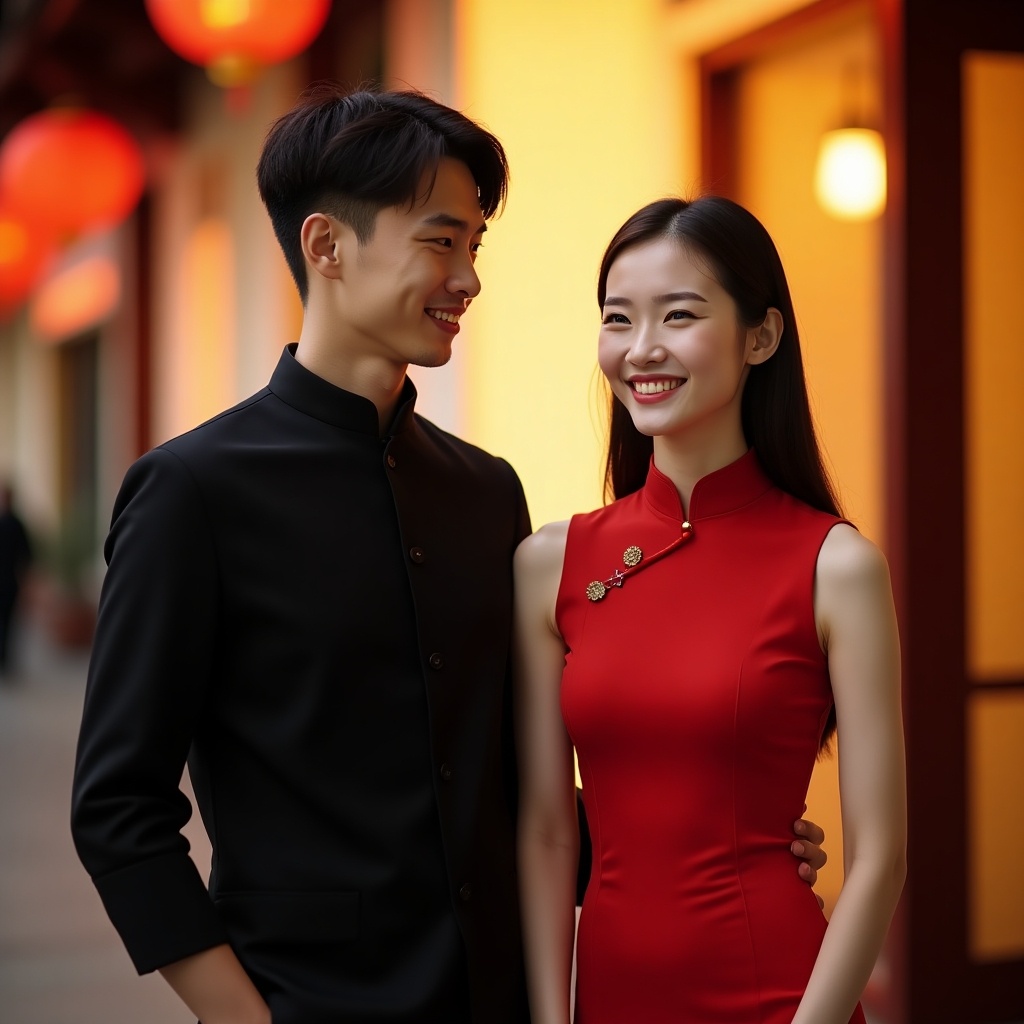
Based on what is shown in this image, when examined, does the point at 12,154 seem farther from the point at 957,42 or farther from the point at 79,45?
the point at 957,42

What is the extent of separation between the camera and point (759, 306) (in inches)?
74.5

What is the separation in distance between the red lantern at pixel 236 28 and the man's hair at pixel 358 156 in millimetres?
2212

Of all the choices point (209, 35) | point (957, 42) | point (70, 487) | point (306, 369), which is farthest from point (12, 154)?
point (70, 487)

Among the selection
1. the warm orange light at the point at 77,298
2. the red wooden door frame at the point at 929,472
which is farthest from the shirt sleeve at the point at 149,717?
the warm orange light at the point at 77,298

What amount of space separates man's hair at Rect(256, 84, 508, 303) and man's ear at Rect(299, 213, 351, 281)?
0.02m

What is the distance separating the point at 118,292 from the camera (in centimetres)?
1027

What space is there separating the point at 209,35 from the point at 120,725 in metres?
2.85

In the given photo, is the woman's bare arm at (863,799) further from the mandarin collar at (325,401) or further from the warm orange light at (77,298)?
the warm orange light at (77,298)

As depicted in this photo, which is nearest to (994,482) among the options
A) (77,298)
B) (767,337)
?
(767,337)

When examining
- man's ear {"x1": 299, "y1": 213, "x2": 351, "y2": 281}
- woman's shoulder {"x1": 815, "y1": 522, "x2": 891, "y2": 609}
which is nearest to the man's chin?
man's ear {"x1": 299, "y1": 213, "x2": 351, "y2": 281}

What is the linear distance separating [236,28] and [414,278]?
2498mm

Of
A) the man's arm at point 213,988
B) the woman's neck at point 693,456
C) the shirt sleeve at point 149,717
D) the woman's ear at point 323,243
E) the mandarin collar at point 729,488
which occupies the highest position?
the woman's ear at point 323,243

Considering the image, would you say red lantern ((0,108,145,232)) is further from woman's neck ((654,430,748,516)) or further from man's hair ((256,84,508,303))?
woman's neck ((654,430,748,516))

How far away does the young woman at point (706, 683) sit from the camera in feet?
5.78
